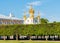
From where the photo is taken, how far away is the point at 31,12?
73.4 meters

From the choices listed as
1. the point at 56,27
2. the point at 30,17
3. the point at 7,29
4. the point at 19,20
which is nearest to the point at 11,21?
the point at 19,20

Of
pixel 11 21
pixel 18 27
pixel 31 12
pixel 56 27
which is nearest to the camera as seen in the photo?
pixel 56 27

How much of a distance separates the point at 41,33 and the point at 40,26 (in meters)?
1.45

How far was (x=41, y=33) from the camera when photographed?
41.1 metres

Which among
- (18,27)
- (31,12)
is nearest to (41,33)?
(18,27)

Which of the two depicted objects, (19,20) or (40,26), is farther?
(19,20)

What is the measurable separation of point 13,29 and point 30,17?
3507 cm

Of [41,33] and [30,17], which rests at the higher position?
[30,17]

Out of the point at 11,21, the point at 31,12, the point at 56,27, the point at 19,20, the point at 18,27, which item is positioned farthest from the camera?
the point at 19,20

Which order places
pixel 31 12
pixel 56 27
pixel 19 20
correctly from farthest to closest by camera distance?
pixel 19 20, pixel 31 12, pixel 56 27

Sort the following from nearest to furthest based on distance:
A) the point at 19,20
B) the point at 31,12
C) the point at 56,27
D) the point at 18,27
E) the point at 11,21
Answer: the point at 56,27, the point at 18,27, the point at 31,12, the point at 11,21, the point at 19,20

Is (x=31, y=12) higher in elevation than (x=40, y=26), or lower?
higher

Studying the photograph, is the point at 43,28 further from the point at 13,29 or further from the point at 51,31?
the point at 13,29

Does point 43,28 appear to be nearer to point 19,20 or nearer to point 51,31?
point 51,31
